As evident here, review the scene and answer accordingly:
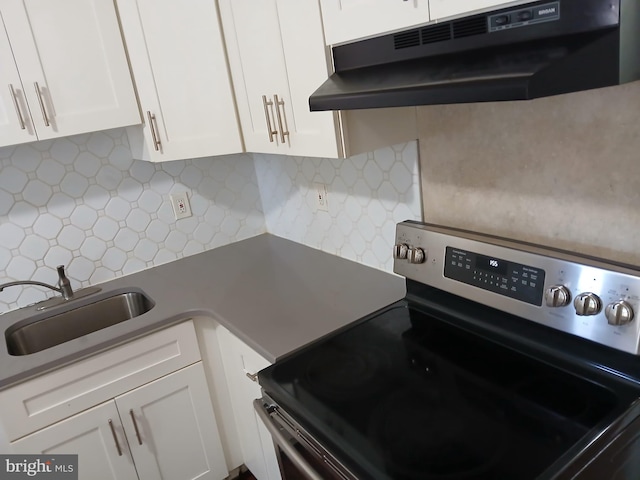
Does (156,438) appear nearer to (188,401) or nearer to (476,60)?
(188,401)

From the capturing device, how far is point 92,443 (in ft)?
5.33

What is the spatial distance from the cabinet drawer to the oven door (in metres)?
0.59

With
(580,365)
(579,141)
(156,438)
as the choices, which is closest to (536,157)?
(579,141)

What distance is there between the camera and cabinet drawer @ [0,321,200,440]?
4.86 feet

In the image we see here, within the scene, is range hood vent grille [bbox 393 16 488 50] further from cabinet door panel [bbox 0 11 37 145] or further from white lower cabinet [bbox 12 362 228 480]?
white lower cabinet [bbox 12 362 228 480]

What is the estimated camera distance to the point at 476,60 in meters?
0.88

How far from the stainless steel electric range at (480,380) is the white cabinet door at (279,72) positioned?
0.42m

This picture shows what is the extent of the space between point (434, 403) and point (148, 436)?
45.0 inches

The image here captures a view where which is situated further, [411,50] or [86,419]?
[86,419]

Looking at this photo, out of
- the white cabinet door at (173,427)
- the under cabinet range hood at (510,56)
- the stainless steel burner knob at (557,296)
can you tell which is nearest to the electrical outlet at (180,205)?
the white cabinet door at (173,427)

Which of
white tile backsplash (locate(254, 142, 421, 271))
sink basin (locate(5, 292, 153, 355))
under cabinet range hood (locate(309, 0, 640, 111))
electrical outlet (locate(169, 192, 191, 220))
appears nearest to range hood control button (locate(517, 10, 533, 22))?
under cabinet range hood (locate(309, 0, 640, 111))

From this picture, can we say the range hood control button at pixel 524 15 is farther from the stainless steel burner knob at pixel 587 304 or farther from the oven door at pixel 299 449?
the oven door at pixel 299 449

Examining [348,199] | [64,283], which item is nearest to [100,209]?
[64,283]

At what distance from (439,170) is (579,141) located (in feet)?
1.34
